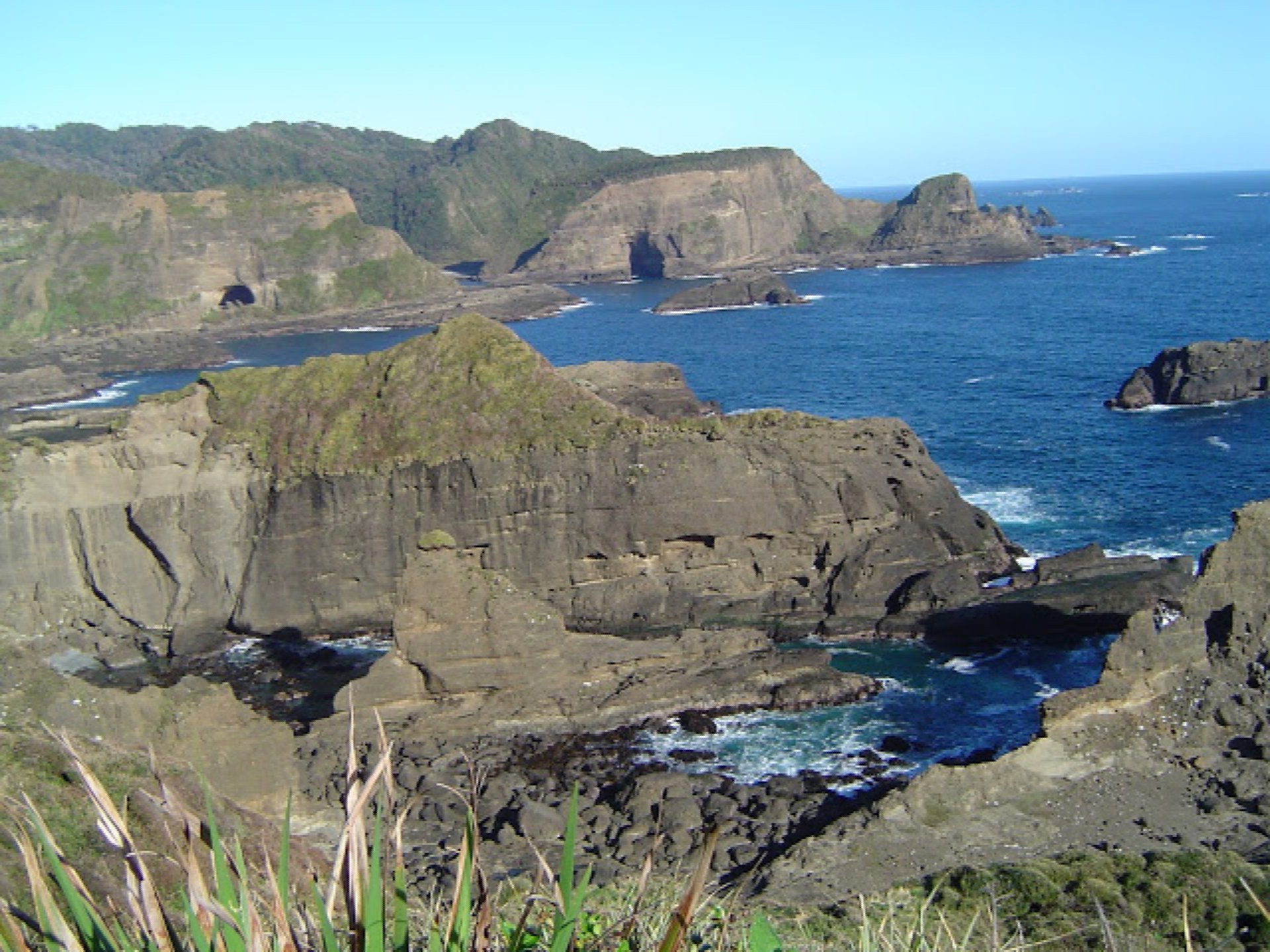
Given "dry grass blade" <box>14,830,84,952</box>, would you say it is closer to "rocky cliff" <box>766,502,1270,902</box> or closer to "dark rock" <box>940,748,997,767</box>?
"rocky cliff" <box>766,502,1270,902</box>

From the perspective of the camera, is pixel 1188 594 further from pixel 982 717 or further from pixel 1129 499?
pixel 1129 499

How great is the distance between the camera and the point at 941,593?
36281 mm

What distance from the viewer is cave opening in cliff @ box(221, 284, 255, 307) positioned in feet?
381

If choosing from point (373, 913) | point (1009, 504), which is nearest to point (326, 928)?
point (373, 913)

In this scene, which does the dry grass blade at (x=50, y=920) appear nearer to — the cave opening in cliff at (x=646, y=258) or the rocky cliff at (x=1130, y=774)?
the rocky cliff at (x=1130, y=774)

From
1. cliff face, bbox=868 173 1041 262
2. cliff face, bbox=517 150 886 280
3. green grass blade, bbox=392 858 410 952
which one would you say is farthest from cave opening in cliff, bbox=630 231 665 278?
green grass blade, bbox=392 858 410 952

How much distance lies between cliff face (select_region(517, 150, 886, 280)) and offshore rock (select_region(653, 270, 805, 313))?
1029 inches

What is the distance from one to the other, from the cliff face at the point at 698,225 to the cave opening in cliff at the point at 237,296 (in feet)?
139

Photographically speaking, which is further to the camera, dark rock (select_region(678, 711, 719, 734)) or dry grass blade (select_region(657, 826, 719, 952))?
dark rock (select_region(678, 711, 719, 734))

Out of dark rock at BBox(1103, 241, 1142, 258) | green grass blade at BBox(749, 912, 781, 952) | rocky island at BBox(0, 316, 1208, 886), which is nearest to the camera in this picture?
green grass blade at BBox(749, 912, 781, 952)

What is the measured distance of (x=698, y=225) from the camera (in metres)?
144

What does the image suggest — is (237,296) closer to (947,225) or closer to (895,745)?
(947,225)

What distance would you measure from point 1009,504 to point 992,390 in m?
22.4

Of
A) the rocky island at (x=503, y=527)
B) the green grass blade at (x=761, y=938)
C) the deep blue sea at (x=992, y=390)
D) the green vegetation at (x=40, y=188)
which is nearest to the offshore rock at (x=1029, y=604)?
the rocky island at (x=503, y=527)
